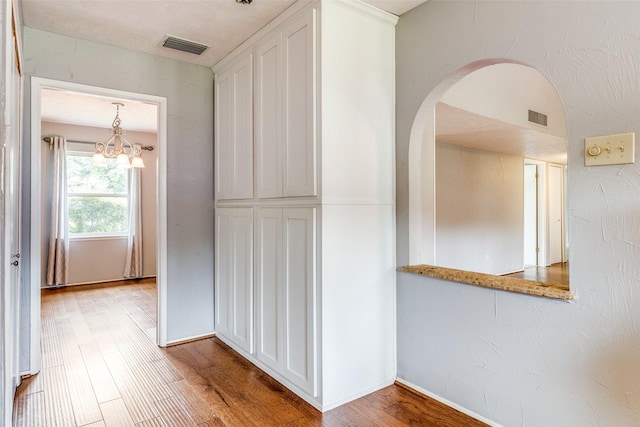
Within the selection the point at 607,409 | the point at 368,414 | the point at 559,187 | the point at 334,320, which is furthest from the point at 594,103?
the point at 559,187

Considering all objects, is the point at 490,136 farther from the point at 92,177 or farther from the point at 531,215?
the point at 92,177

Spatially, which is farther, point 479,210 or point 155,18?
point 479,210

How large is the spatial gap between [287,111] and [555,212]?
7436mm

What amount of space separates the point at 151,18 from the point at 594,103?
8.55 feet

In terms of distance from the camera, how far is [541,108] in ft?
13.9

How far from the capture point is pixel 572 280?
1.66 m

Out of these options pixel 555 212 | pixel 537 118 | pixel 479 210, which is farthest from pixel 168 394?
pixel 555 212

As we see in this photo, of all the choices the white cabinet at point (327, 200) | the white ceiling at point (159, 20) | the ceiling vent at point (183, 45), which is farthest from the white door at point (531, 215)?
the ceiling vent at point (183, 45)

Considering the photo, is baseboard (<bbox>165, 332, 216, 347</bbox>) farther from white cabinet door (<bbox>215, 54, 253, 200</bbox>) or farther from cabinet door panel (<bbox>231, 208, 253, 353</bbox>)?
white cabinet door (<bbox>215, 54, 253, 200</bbox>)

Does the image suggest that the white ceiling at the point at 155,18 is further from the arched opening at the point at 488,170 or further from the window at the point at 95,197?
the window at the point at 95,197

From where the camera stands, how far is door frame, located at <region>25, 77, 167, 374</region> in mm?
2621

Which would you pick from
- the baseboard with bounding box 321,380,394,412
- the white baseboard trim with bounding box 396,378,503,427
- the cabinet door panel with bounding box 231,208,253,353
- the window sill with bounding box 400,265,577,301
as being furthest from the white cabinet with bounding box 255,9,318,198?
the white baseboard trim with bounding box 396,378,503,427

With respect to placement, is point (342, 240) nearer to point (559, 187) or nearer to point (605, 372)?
point (605, 372)

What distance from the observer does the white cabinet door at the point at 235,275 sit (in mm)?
2799
